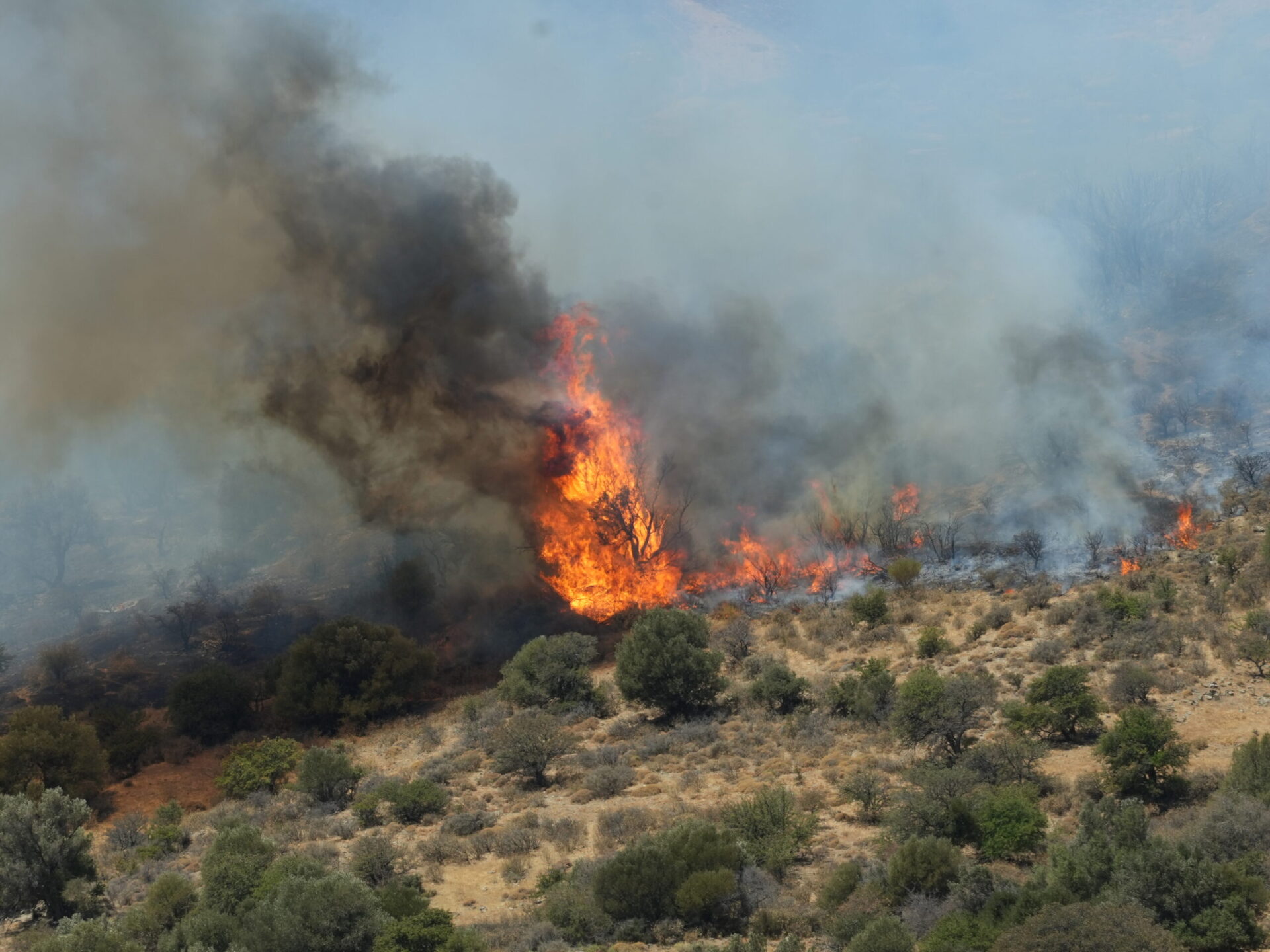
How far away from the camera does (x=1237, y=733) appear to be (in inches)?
1009

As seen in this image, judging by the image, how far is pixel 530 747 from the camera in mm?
31859

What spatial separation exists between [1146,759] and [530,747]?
1809 centimetres

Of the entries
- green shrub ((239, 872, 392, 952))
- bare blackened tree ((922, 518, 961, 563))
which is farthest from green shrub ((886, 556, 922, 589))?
green shrub ((239, 872, 392, 952))

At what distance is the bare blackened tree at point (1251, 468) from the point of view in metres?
52.7

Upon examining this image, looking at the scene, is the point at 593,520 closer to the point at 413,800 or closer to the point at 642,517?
the point at 642,517

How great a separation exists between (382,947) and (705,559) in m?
36.4

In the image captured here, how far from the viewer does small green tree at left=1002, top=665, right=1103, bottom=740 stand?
90.2ft

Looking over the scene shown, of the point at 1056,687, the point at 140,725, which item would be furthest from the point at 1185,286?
the point at 140,725

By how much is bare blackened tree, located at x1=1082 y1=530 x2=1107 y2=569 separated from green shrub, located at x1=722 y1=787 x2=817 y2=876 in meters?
27.8

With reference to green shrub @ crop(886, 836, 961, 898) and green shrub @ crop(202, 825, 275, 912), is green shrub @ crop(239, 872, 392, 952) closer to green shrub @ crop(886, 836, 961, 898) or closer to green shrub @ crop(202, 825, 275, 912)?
green shrub @ crop(202, 825, 275, 912)

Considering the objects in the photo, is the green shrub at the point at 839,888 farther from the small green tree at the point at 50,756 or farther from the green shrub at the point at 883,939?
the small green tree at the point at 50,756

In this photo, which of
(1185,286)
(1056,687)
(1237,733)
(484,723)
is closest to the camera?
(1237,733)

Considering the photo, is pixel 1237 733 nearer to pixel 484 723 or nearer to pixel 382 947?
pixel 382 947

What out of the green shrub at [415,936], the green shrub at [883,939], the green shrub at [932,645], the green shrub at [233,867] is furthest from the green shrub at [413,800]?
the green shrub at [932,645]
